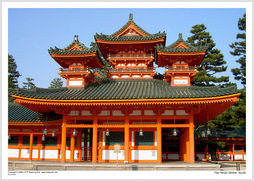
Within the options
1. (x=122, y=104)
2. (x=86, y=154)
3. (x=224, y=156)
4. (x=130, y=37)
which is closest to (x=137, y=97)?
(x=122, y=104)

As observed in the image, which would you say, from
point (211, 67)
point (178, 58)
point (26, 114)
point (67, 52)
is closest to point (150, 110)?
point (178, 58)

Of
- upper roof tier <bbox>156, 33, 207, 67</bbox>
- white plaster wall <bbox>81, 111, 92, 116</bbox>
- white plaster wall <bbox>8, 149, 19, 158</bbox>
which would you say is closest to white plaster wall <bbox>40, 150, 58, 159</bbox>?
white plaster wall <bbox>8, 149, 19, 158</bbox>

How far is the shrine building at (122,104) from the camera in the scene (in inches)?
658

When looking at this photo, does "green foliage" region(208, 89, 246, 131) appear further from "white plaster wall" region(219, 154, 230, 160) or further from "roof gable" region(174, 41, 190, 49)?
"roof gable" region(174, 41, 190, 49)

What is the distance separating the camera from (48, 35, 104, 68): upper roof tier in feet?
65.7

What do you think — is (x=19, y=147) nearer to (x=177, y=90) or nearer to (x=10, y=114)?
(x=10, y=114)

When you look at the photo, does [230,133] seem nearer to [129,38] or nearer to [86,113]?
[129,38]

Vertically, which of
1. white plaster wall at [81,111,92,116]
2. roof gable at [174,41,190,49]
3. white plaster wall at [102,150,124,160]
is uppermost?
roof gable at [174,41,190,49]

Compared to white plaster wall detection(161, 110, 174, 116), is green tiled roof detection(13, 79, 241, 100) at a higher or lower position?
higher

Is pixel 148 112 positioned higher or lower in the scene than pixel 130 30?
lower

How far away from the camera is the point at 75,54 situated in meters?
20.1

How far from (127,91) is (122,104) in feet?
7.11

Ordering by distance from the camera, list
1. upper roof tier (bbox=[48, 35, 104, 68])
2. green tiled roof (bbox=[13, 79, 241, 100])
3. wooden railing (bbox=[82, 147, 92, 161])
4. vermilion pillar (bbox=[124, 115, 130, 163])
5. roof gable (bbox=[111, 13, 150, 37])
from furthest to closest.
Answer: roof gable (bbox=[111, 13, 150, 37]) → wooden railing (bbox=[82, 147, 92, 161]) → upper roof tier (bbox=[48, 35, 104, 68]) → vermilion pillar (bbox=[124, 115, 130, 163]) → green tiled roof (bbox=[13, 79, 241, 100])

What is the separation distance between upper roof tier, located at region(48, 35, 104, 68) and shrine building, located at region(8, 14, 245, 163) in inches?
3.2
